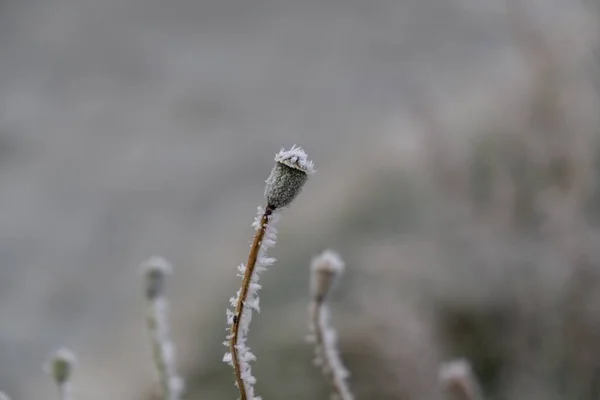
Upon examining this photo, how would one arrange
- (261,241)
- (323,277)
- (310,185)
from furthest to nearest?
(310,185) < (323,277) < (261,241)

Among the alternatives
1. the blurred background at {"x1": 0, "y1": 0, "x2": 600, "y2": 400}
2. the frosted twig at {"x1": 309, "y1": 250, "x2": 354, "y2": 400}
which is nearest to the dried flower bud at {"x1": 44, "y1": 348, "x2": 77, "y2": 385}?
the frosted twig at {"x1": 309, "y1": 250, "x2": 354, "y2": 400}

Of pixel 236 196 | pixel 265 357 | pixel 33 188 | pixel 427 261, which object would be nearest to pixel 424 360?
pixel 427 261

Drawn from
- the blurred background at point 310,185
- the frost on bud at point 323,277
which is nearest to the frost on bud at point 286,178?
the frost on bud at point 323,277

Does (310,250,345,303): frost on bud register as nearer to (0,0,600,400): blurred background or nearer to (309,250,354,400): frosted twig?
(309,250,354,400): frosted twig

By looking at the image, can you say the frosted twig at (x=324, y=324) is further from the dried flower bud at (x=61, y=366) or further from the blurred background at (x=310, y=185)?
the blurred background at (x=310, y=185)

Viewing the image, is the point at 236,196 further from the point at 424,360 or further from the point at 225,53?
the point at 424,360

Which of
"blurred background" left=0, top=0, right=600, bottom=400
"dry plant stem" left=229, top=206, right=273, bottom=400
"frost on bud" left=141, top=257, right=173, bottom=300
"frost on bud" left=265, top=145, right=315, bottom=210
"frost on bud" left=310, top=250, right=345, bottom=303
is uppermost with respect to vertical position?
"blurred background" left=0, top=0, right=600, bottom=400

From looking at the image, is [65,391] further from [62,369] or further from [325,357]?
[325,357]

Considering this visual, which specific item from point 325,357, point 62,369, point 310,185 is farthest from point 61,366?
point 310,185
